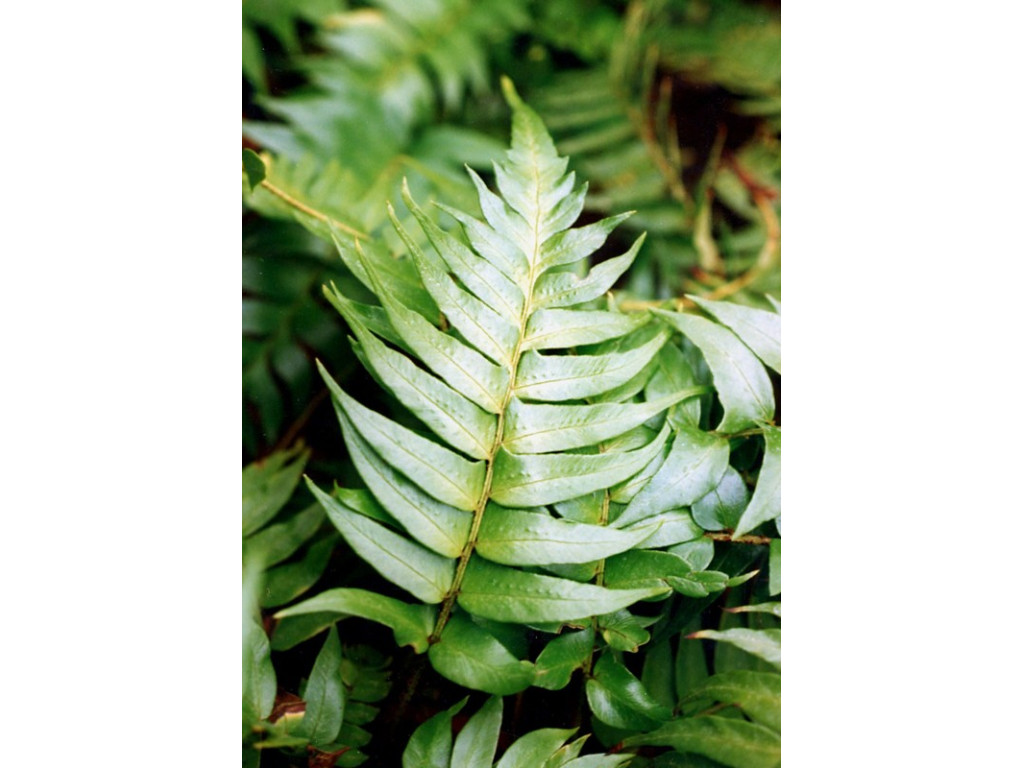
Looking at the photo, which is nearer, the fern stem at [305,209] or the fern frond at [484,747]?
the fern frond at [484,747]

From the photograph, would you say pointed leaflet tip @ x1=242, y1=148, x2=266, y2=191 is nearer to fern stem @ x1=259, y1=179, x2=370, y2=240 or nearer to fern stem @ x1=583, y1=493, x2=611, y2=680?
fern stem @ x1=259, y1=179, x2=370, y2=240

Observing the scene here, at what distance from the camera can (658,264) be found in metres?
0.77

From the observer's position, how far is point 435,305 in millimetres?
458

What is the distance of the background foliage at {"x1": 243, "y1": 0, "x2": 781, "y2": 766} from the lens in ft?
1.39

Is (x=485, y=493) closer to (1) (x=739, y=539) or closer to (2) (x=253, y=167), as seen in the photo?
(1) (x=739, y=539)

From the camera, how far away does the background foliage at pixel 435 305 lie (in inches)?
16.6

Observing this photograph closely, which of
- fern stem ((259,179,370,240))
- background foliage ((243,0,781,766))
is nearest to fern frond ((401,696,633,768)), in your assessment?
background foliage ((243,0,781,766))

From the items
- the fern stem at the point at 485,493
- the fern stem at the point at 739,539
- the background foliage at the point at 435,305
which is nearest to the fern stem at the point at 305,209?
the background foliage at the point at 435,305

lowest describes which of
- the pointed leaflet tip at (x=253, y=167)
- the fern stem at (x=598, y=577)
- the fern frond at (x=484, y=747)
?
the fern frond at (x=484, y=747)

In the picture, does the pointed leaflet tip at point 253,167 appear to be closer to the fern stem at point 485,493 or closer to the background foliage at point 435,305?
the background foliage at point 435,305

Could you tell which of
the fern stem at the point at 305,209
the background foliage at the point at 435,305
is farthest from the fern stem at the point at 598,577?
the fern stem at the point at 305,209

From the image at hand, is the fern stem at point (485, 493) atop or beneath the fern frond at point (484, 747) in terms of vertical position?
atop
